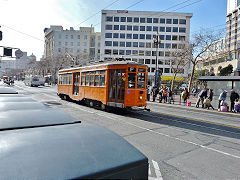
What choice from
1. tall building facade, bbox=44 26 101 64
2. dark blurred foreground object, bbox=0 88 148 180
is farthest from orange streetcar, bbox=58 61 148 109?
tall building facade, bbox=44 26 101 64

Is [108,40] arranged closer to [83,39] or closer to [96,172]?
[83,39]

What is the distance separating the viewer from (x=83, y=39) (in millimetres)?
81312

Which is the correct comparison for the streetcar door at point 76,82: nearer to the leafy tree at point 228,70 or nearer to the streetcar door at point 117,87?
the streetcar door at point 117,87

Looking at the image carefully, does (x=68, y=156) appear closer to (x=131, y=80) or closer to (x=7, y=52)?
(x=131, y=80)

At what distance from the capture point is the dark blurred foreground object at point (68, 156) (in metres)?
1.01

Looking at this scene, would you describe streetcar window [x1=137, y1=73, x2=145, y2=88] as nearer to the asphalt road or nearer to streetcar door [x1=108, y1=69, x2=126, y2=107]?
streetcar door [x1=108, y1=69, x2=126, y2=107]

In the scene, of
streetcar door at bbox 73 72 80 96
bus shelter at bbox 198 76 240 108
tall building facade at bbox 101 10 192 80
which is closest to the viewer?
bus shelter at bbox 198 76 240 108

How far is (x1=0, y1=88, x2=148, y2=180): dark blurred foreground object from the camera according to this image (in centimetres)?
101

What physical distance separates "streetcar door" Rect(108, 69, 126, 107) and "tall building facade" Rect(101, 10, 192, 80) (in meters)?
49.9

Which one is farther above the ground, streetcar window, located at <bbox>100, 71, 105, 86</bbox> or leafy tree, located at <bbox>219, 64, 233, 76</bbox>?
leafy tree, located at <bbox>219, 64, 233, 76</bbox>

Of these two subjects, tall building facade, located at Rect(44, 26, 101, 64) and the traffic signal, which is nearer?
the traffic signal

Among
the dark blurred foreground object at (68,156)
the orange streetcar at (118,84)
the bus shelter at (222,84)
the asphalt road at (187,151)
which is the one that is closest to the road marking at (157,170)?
the asphalt road at (187,151)

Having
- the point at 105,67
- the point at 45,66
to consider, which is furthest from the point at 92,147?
the point at 45,66

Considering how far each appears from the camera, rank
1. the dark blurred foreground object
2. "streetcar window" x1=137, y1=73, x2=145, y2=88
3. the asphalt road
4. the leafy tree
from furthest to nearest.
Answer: the leafy tree, "streetcar window" x1=137, y1=73, x2=145, y2=88, the asphalt road, the dark blurred foreground object
